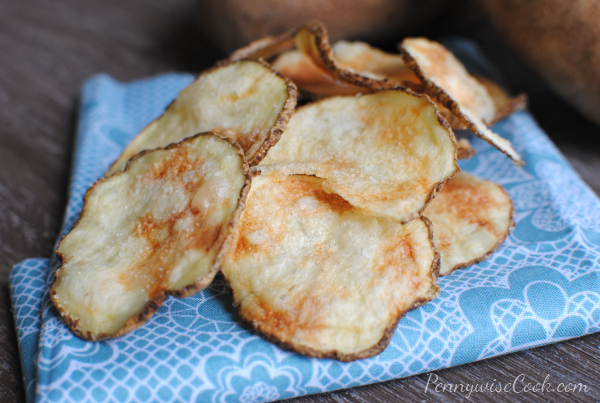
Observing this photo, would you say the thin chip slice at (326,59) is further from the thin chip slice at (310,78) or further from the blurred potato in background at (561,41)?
the blurred potato in background at (561,41)


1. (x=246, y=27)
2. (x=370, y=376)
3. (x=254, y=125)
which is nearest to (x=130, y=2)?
(x=246, y=27)

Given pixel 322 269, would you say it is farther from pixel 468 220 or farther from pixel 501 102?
pixel 501 102

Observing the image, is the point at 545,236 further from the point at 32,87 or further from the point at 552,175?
the point at 32,87

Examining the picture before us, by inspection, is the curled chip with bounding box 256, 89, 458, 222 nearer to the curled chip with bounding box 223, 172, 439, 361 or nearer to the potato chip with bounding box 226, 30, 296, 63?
the curled chip with bounding box 223, 172, 439, 361

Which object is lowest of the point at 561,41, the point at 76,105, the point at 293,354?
the point at 76,105

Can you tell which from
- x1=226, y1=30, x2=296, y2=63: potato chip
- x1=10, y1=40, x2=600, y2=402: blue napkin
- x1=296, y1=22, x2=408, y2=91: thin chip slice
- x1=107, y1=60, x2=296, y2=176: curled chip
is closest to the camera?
x1=10, y1=40, x2=600, y2=402: blue napkin

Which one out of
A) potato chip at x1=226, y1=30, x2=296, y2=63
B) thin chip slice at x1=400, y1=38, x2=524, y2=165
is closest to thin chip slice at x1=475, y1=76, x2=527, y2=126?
thin chip slice at x1=400, y1=38, x2=524, y2=165

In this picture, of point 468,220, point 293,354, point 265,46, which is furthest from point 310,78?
point 293,354
